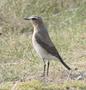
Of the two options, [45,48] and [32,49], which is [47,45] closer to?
[45,48]

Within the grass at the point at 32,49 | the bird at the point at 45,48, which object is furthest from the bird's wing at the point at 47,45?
the grass at the point at 32,49

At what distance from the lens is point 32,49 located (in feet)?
37.7

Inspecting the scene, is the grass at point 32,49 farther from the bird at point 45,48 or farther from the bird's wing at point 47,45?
the bird's wing at point 47,45

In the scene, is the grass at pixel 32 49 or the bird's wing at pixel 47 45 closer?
the grass at pixel 32 49

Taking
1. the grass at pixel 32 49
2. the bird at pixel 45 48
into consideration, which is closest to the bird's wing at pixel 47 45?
the bird at pixel 45 48

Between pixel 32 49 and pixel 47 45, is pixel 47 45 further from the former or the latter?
pixel 32 49

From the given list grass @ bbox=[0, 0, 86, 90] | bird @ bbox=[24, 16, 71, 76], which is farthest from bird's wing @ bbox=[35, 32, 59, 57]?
grass @ bbox=[0, 0, 86, 90]

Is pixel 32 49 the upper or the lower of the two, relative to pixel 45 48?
lower

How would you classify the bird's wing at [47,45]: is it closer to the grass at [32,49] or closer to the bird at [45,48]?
the bird at [45,48]

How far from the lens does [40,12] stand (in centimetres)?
1500

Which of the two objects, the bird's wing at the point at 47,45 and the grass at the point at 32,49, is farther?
the bird's wing at the point at 47,45

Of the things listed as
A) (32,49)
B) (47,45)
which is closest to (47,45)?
(47,45)

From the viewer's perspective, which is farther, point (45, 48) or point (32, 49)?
point (32, 49)

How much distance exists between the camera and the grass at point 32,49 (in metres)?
8.66
